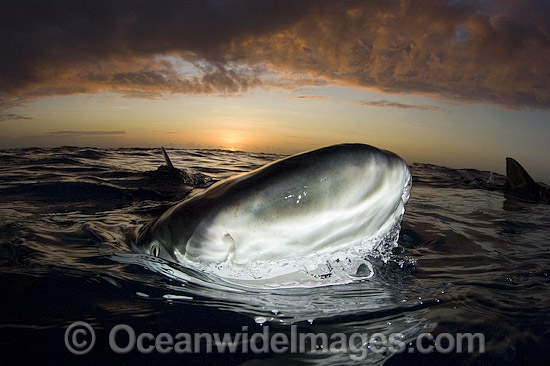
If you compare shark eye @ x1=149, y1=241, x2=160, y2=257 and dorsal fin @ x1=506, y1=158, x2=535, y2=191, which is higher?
dorsal fin @ x1=506, y1=158, x2=535, y2=191

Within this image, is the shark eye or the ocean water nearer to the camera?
the ocean water

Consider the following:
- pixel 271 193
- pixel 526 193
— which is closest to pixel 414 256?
pixel 271 193

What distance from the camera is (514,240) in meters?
3.21

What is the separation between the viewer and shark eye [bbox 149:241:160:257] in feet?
5.20

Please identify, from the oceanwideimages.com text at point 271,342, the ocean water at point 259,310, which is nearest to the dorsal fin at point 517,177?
the ocean water at point 259,310

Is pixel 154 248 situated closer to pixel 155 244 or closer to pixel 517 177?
pixel 155 244

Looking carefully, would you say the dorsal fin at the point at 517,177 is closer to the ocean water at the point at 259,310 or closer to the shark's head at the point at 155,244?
the ocean water at the point at 259,310

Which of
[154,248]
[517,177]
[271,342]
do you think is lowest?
[271,342]

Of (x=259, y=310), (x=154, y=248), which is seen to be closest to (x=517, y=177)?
(x=259, y=310)

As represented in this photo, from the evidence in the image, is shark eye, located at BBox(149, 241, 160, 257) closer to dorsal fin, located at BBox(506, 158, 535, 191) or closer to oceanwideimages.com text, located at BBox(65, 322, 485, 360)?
oceanwideimages.com text, located at BBox(65, 322, 485, 360)

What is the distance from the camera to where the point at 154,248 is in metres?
1.62

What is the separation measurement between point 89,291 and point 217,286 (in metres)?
0.66

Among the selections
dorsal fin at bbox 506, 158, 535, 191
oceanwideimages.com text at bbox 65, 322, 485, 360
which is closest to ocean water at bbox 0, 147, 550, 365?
oceanwideimages.com text at bbox 65, 322, 485, 360

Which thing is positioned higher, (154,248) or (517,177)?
(517,177)
